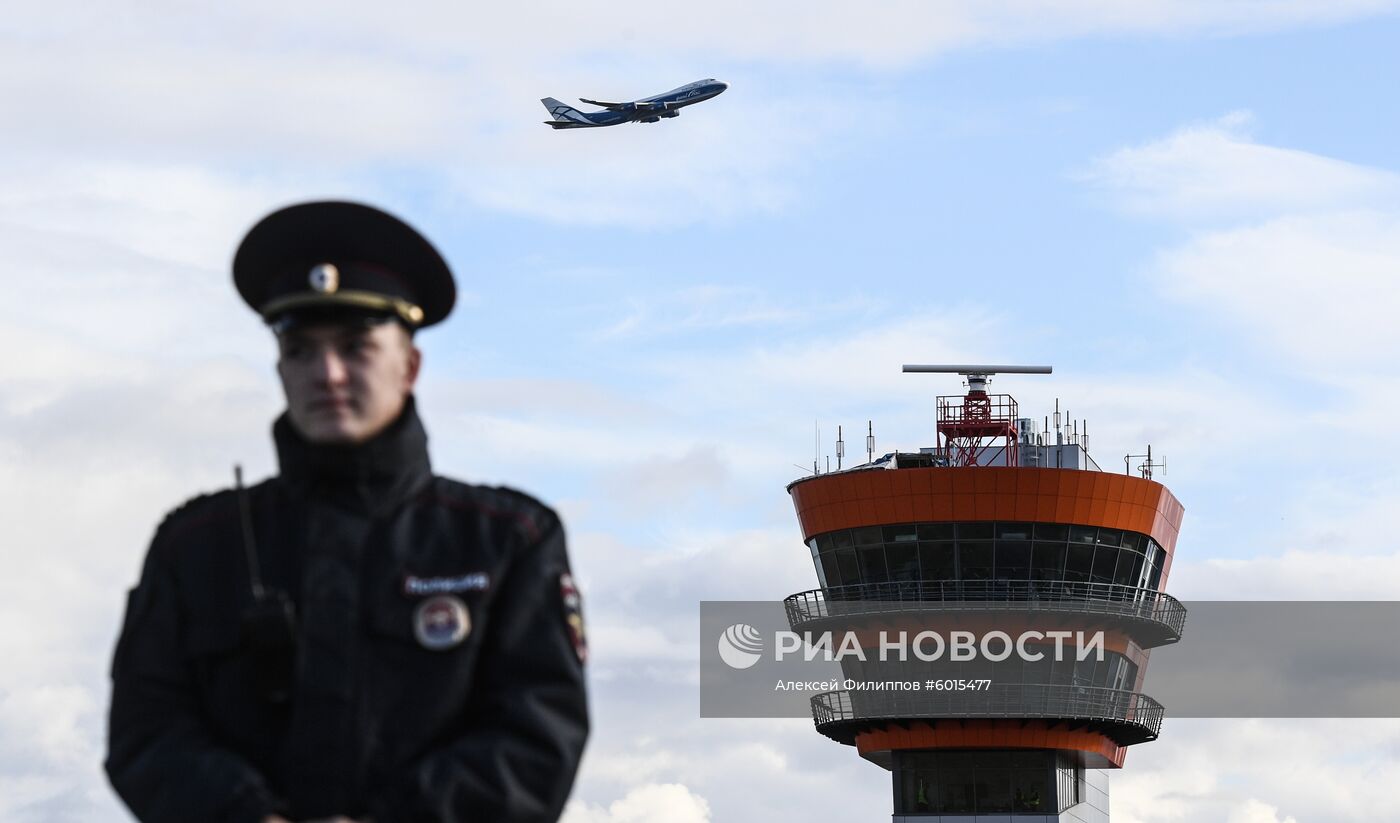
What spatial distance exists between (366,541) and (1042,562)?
61.9 meters

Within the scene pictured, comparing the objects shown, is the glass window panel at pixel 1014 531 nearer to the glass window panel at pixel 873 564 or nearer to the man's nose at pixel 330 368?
the glass window panel at pixel 873 564

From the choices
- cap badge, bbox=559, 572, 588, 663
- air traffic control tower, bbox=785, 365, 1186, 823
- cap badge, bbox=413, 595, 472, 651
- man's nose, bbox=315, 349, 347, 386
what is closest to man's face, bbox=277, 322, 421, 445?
man's nose, bbox=315, 349, 347, 386

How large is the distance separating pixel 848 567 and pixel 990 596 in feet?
16.3

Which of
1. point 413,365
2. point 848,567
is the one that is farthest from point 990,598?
point 413,365

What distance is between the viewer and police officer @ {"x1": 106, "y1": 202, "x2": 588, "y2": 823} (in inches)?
204

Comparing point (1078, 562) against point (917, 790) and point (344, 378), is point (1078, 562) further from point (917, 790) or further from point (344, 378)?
point (344, 378)

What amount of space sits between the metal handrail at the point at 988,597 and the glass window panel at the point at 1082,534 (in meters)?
1.42

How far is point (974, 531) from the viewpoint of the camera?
65.3m

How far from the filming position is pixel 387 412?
18.1 feet

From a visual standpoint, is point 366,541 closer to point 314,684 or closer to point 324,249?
point 314,684

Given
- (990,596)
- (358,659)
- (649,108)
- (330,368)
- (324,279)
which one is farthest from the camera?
(649,108)

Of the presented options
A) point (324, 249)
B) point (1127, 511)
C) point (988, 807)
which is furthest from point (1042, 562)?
point (324, 249)

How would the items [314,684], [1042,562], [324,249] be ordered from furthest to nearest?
[1042,562]
[324,249]
[314,684]

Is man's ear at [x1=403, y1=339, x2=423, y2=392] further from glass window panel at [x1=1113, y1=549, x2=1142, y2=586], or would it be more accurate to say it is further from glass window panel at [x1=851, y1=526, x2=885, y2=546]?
glass window panel at [x1=1113, y1=549, x2=1142, y2=586]
